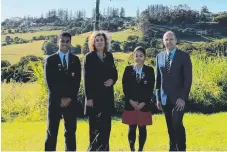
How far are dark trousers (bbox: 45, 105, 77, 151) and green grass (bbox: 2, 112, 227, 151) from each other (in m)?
1.45

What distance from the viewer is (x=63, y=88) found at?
566 cm

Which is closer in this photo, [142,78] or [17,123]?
[142,78]

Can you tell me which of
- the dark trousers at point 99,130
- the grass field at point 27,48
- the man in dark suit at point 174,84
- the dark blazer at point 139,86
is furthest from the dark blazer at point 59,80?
the grass field at point 27,48

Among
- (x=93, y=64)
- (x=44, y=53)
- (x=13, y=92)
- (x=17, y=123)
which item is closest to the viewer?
(x=93, y=64)

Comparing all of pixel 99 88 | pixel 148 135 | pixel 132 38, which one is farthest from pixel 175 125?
pixel 132 38

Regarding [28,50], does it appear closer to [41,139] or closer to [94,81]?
[41,139]

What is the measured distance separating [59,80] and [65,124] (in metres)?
0.58

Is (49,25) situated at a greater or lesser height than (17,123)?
greater

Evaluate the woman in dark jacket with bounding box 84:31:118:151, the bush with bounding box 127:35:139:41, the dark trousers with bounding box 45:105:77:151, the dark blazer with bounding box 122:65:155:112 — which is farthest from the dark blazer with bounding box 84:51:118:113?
the bush with bounding box 127:35:139:41

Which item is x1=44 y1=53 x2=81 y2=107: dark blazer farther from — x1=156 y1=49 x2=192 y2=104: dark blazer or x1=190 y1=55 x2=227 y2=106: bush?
x1=190 y1=55 x2=227 y2=106: bush

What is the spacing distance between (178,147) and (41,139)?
3554mm

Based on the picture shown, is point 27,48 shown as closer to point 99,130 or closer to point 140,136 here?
point 140,136

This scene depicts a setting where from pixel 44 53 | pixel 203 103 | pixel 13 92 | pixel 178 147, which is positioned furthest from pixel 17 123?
pixel 44 53

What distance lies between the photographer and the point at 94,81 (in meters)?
5.83
